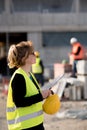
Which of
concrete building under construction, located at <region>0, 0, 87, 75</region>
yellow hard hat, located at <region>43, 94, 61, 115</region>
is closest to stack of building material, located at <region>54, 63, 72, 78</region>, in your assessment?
concrete building under construction, located at <region>0, 0, 87, 75</region>

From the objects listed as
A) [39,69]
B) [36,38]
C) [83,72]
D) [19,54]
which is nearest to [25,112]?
[19,54]

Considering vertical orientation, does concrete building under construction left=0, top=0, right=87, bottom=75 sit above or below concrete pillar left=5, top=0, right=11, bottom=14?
below

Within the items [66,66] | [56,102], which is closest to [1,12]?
[66,66]

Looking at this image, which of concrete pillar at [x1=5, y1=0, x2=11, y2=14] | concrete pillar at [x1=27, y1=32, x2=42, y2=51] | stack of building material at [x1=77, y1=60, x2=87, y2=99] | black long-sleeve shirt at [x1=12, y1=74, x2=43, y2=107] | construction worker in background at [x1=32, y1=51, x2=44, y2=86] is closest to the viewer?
black long-sleeve shirt at [x1=12, y1=74, x2=43, y2=107]

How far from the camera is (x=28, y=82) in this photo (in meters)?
3.98

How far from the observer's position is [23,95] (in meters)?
3.93

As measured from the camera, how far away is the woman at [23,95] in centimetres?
393

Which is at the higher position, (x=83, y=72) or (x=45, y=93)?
(x=45, y=93)

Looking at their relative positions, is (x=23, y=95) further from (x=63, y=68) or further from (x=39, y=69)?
(x=63, y=68)

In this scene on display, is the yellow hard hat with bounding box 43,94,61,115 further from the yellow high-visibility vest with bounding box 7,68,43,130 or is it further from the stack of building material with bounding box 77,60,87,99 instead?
the stack of building material with bounding box 77,60,87,99

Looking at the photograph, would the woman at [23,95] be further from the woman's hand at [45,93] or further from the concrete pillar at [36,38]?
the concrete pillar at [36,38]

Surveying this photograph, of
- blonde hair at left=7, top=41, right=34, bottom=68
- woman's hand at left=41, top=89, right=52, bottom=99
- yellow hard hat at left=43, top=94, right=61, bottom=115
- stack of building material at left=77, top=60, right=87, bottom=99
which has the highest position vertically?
blonde hair at left=7, top=41, right=34, bottom=68

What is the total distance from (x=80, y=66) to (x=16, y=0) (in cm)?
1522

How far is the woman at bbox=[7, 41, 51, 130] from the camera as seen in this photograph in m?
3.93
